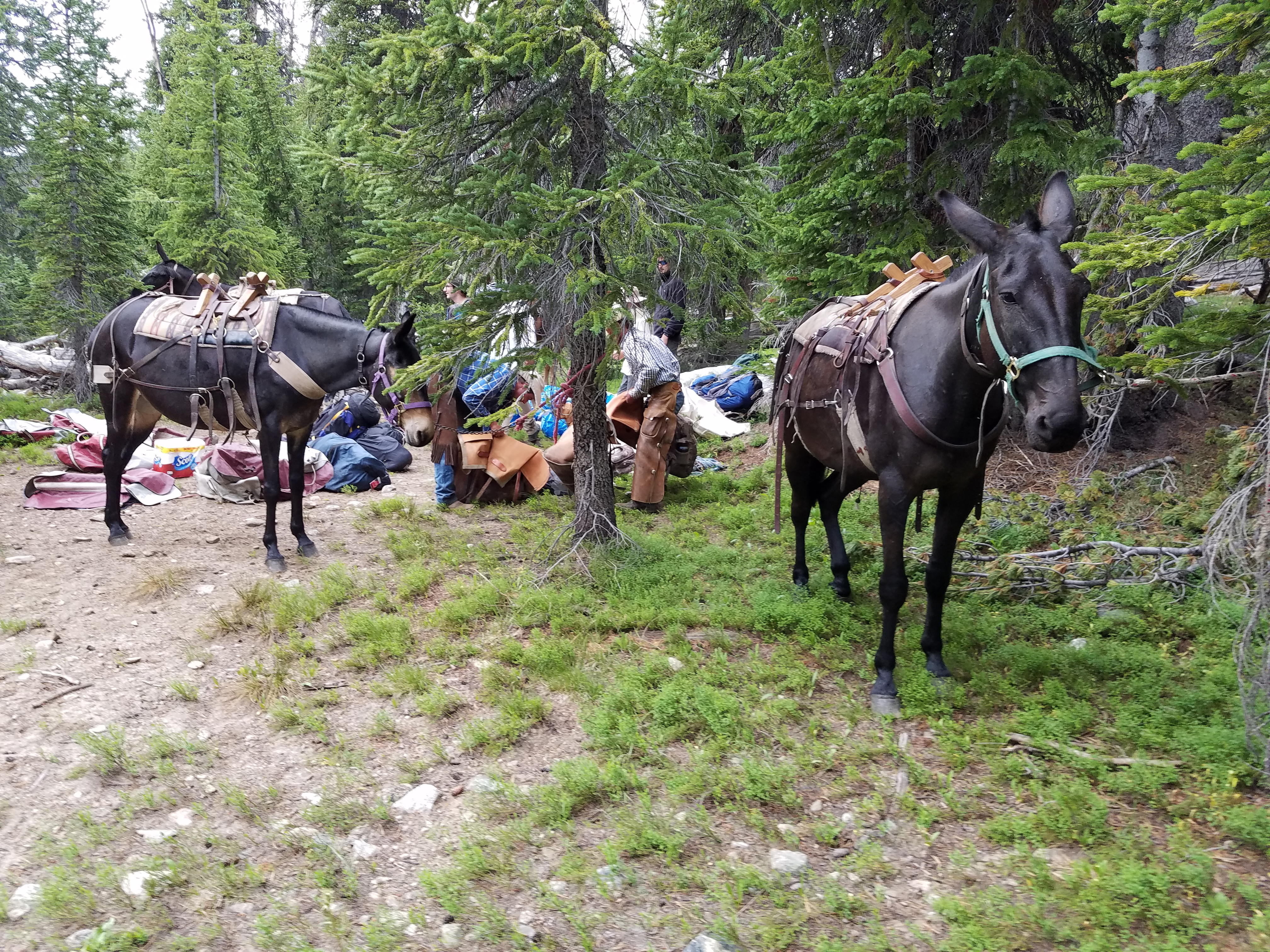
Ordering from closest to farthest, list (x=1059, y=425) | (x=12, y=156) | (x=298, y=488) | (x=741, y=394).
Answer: (x=1059, y=425) < (x=298, y=488) < (x=741, y=394) < (x=12, y=156)

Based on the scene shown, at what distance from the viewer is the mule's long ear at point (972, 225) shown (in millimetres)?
3389

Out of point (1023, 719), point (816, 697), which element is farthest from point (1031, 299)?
point (816, 697)

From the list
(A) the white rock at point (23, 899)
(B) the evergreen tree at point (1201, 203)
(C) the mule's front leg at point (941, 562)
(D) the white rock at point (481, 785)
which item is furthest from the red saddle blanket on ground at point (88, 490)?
(B) the evergreen tree at point (1201, 203)

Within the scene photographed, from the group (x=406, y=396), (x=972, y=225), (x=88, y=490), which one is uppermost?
(x=972, y=225)

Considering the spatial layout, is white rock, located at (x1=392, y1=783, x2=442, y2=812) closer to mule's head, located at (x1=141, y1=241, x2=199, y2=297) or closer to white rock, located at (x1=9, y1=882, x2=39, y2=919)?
white rock, located at (x1=9, y1=882, x2=39, y2=919)

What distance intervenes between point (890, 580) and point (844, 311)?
210cm

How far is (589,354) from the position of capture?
18.7 ft

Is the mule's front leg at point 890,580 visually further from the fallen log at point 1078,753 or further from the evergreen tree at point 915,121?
the evergreen tree at point 915,121

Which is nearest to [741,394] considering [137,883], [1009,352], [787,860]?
[1009,352]

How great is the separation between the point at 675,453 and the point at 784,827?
5.90 m

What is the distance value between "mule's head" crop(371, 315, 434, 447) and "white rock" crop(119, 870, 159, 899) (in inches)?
151

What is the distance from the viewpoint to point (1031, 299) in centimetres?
317

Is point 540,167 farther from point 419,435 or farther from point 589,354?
point 419,435

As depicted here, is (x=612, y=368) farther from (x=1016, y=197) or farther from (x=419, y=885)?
(x=1016, y=197)
